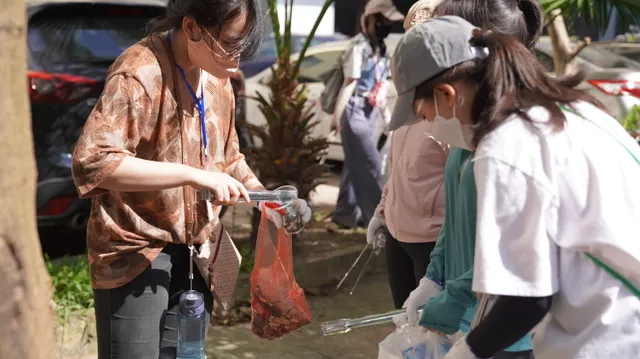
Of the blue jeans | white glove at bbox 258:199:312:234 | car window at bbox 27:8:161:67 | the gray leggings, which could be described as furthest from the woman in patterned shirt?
the blue jeans

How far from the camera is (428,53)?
1.99 m

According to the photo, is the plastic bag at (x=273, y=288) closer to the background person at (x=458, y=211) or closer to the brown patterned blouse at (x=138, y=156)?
the brown patterned blouse at (x=138, y=156)

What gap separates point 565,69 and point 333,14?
12.2m

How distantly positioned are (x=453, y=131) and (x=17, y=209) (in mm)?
993

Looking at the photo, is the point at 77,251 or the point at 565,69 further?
the point at 565,69

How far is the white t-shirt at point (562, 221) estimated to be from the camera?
184 centimetres

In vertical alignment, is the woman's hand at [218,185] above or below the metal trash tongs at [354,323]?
above

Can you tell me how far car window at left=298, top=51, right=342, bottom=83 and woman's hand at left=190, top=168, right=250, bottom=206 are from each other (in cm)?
689

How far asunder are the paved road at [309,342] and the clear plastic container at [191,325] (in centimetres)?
191

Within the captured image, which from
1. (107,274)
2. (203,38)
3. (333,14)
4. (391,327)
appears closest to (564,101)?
(203,38)

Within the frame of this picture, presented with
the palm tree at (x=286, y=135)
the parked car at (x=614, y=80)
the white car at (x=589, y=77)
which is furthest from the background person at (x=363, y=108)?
the parked car at (x=614, y=80)

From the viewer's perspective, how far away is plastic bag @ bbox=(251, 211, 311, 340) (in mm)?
2936

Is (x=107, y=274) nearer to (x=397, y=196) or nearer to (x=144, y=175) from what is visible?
(x=144, y=175)

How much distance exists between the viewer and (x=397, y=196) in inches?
133
